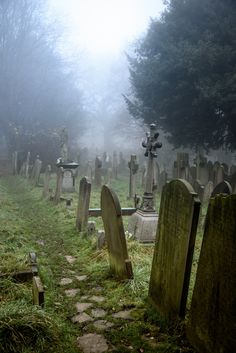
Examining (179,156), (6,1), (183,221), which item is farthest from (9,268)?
(6,1)

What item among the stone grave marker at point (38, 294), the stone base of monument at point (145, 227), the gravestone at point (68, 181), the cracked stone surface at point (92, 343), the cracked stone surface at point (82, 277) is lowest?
the cracked stone surface at point (92, 343)

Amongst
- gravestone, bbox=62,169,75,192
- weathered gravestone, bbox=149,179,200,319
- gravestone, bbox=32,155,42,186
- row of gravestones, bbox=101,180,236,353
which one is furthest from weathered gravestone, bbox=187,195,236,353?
gravestone, bbox=32,155,42,186

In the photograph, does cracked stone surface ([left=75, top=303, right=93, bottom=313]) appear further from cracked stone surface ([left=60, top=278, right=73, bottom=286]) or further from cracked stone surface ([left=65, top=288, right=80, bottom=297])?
cracked stone surface ([left=60, top=278, right=73, bottom=286])

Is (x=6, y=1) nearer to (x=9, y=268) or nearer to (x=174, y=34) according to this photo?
(x=174, y=34)

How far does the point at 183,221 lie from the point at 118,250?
181 centimetres

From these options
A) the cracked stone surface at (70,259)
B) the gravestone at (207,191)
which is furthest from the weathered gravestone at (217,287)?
the gravestone at (207,191)

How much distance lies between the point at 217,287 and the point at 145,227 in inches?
180

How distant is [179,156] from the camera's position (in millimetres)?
14547

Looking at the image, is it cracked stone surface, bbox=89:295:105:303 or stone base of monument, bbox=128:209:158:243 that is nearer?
cracked stone surface, bbox=89:295:105:303

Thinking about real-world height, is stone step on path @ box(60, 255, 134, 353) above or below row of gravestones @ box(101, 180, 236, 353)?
below

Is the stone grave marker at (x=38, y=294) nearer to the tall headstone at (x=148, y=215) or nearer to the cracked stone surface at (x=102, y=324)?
the cracked stone surface at (x=102, y=324)

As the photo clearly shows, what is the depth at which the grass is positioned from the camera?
3.58 metres

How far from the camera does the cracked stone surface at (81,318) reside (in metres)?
4.26

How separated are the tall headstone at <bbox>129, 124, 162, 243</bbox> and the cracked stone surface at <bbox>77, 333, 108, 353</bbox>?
153 inches
